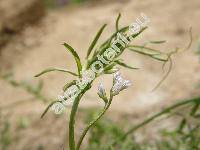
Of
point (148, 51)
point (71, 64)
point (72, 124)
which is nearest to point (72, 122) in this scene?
point (72, 124)

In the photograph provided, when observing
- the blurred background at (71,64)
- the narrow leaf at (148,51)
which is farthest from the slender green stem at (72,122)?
the blurred background at (71,64)

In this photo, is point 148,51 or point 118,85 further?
point 148,51

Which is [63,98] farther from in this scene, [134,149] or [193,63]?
[193,63]

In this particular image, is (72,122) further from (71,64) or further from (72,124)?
(71,64)

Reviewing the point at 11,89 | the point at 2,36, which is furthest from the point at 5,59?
the point at 11,89

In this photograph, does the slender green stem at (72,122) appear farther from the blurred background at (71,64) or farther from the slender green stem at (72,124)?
the blurred background at (71,64)

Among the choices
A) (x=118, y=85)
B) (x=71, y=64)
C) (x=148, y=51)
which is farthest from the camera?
(x=71, y=64)

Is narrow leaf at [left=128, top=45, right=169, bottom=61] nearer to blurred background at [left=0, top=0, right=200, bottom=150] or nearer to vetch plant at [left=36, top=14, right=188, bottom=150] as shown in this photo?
vetch plant at [left=36, top=14, right=188, bottom=150]

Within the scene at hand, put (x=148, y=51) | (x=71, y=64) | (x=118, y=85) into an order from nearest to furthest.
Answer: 1. (x=118, y=85)
2. (x=148, y=51)
3. (x=71, y=64)

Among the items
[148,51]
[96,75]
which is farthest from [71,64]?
[96,75]

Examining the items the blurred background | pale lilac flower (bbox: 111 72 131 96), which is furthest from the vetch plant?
the blurred background
